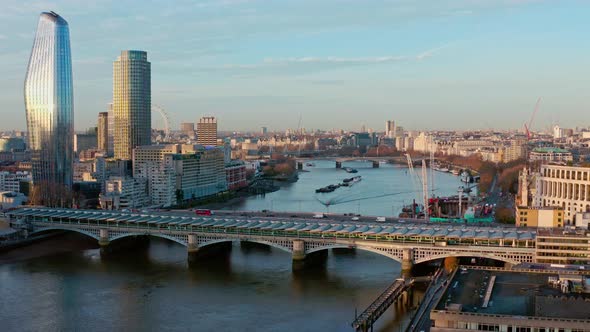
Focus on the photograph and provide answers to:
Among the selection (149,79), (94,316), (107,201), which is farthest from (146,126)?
(94,316)

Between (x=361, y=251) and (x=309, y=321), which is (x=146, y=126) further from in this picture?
(x=309, y=321)

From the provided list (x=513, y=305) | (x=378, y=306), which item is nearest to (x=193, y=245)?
(x=378, y=306)

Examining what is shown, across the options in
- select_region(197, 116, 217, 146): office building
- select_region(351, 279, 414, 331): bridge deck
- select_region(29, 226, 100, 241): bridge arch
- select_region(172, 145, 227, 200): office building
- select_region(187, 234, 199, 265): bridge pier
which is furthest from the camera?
select_region(197, 116, 217, 146): office building

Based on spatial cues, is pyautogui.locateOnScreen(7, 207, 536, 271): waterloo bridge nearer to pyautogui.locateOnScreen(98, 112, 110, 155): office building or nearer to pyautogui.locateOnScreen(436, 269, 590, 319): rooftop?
pyautogui.locateOnScreen(436, 269, 590, 319): rooftop

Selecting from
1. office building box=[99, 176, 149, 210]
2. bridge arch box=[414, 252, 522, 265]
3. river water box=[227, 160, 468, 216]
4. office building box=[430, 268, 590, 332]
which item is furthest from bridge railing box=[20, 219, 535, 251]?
river water box=[227, 160, 468, 216]

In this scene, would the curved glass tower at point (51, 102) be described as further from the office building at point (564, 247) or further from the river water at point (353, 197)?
the office building at point (564, 247)

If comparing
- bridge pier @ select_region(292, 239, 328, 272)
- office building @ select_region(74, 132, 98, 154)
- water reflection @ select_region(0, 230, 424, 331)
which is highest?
office building @ select_region(74, 132, 98, 154)
